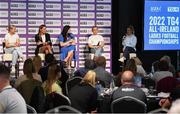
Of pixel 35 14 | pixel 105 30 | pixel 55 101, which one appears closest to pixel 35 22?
pixel 35 14

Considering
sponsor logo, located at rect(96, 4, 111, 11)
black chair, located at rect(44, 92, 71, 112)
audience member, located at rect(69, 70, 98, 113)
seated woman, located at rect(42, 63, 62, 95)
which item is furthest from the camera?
sponsor logo, located at rect(96, 4, 111, 11)

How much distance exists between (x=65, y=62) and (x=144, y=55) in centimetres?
315

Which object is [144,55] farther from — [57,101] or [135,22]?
[57,101]

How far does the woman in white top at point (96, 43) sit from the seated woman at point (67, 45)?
26.3 inches

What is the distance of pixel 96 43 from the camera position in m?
15.8

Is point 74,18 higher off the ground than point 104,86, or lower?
higher

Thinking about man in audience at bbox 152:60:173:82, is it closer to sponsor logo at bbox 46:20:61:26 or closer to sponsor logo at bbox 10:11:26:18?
sponsor logo at bbox 46:20:61:26

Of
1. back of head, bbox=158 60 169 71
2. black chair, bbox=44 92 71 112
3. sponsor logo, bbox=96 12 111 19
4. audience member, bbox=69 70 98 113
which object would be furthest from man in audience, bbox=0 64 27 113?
sponsor logo, bbox=96 12 111 19

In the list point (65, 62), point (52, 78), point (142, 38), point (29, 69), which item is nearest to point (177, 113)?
point (52, 78)

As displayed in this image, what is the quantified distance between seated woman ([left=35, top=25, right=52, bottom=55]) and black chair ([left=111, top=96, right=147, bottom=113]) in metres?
8.91

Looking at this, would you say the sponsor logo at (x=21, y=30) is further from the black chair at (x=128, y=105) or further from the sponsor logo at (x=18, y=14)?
the black chair at (x=128, y=105)

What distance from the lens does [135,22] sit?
16.8 meters

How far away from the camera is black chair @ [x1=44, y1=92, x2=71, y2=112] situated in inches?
245

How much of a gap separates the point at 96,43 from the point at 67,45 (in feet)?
3.43
